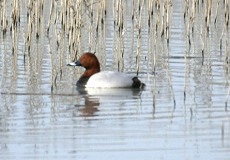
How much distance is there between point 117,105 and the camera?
11594mm

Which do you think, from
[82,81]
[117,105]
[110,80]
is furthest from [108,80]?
[117,105]

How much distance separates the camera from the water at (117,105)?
9.21 m

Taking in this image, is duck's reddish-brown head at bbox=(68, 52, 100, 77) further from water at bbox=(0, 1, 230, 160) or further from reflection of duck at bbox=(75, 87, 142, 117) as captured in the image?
reflection of duck at bbox=(75, 87, 142, 117)

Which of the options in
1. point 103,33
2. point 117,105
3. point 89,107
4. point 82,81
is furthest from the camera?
point 103,33

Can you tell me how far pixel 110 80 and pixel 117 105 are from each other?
1539mm

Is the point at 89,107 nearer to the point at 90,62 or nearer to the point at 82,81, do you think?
the point at 82,81

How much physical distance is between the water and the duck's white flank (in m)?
0.13

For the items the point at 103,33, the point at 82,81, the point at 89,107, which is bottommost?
the point at 89,107

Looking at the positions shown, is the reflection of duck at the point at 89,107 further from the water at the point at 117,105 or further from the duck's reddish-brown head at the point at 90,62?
the duck's reddish-brown head at the point at 90,62

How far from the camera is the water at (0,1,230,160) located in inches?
363

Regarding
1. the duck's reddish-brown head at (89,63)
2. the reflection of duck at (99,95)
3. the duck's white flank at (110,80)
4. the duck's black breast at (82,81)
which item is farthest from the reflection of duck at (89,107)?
the duck's reddish-brown head at (89,63)

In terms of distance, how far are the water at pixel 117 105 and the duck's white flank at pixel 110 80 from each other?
132 mm

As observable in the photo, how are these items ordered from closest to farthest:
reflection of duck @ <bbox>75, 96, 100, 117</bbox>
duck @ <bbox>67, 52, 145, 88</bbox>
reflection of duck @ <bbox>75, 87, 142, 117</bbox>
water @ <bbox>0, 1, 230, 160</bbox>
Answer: water @ <bbox>0, 1, 230, 160</bbox>
reflection of duck @ <bbox>75, 96, 100, 117</bbox>
reflection of duck @ <bbox>75, 87, 142, 117</bbox>
duck @ <bbox>67, 52, 145, 88</bbox>

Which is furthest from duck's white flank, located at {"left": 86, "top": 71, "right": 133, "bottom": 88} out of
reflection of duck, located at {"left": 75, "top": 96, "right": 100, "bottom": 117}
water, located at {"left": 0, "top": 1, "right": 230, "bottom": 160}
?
reflection of duck, located at {"left": 75, "top": 96, "right": 100, "bottom": 117}
